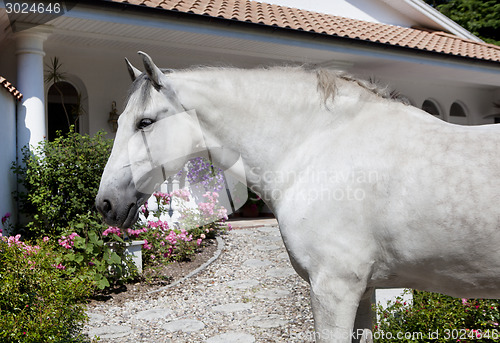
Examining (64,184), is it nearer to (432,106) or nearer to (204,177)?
(204,177)

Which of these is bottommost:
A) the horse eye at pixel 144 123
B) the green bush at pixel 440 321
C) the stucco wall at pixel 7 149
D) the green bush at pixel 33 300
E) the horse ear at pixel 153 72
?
the green bush at pixel 440 321

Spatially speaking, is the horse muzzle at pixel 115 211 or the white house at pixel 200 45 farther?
the white house at pixel 200 45

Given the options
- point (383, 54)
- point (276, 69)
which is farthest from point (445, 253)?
point (383, 54)

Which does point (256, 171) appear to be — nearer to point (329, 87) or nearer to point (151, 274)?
point (329, 87)

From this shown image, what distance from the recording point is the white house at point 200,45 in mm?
6461

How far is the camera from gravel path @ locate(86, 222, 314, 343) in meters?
4.00

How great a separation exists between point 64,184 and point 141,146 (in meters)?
3.88

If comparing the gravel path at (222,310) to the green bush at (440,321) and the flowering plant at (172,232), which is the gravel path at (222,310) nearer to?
the flowering plant at (172,232)

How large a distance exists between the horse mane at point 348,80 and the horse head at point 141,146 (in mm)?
728

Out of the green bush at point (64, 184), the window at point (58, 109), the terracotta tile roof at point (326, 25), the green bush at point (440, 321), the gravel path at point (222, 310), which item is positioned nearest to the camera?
the green bush at point (440, 321)

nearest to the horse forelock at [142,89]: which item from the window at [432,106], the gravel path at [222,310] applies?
the gravel path at [222,310]

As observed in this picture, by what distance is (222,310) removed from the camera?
468cm

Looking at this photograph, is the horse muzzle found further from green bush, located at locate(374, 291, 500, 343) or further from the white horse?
green bush, located at locate(374, 291, 500, 343)

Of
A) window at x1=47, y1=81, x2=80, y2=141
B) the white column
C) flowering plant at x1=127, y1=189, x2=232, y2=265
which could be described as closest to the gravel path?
flowering plant at x1=127, y1=189, x2=232, y2=265
